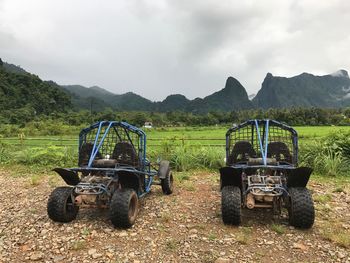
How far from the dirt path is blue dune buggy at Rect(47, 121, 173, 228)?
0.29m

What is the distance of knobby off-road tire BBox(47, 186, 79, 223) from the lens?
5.32m

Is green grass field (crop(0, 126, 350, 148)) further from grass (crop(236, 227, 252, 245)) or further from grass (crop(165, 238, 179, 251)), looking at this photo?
grass (crop(165, 238, 179, 251))

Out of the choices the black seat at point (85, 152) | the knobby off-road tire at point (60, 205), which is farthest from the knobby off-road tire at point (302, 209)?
the black seat at point (85, 152)

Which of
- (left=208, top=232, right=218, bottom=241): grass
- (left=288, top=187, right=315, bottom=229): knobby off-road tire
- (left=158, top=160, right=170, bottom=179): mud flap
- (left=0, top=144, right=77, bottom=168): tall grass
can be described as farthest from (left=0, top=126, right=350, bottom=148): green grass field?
(left=288, top=187, right=315, bottom=229): knobby off-road tire

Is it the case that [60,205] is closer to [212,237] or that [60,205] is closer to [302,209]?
[212,237]

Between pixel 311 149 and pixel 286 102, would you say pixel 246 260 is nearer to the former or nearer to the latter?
pixel 311 149

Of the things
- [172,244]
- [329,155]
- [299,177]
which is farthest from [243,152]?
[329,155]

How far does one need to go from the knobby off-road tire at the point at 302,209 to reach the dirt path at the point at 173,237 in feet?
0.57

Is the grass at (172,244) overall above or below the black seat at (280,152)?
below

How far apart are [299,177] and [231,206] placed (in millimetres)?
1192

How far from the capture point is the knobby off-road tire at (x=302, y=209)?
5.06 meters

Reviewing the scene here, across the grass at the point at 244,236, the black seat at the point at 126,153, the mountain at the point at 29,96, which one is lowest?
the grass at the point at 244,236

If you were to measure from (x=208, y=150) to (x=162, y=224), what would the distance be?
5496 mm

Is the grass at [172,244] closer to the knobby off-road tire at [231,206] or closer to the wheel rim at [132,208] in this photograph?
the wheel rim at [132,208]
